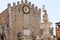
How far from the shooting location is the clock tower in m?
70.3

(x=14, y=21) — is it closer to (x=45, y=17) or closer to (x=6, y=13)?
(x=6, y=13)

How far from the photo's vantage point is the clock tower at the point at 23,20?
231 ft

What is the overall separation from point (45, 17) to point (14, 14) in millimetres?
25749

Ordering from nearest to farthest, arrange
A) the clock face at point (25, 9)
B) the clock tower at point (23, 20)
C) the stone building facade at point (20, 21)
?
1. the stone building facade at point (20, 21)
2. the clock tower at point (23, 20)
3. the clock face at point (25, 9)

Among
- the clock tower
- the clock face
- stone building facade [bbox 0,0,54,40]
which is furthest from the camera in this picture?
the clock face

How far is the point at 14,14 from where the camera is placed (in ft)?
234

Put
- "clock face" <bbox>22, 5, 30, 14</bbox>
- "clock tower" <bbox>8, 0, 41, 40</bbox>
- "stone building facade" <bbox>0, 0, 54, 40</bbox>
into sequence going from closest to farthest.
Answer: "stone building facade" <bbox>0, 0, 54, 40</bbox>, "clock tower" <bbox>8, 0, 41, 40</bbox>, "clock face" <bbox>22, 5, 30, 14</bbox>

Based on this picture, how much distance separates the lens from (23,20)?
236 feet

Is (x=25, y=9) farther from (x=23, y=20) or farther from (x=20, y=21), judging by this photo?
(x=20, y=21)

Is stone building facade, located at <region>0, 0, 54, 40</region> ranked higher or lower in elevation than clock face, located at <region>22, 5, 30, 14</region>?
lower

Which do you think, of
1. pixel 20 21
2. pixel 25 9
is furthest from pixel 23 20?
pixel 25 9

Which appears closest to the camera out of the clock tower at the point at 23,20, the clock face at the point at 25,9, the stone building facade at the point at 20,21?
the stone building facade at the point at 20,21

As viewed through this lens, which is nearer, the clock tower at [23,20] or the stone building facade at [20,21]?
the stone building facade at [20,21]

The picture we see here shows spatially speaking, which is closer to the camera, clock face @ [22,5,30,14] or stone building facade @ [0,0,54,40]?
stone building facade @ [0,0,54,40]
